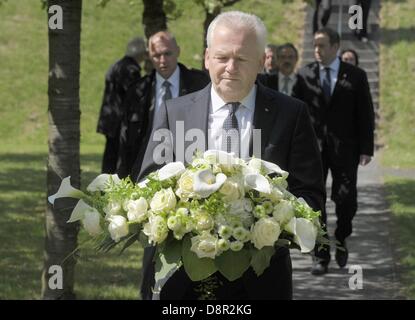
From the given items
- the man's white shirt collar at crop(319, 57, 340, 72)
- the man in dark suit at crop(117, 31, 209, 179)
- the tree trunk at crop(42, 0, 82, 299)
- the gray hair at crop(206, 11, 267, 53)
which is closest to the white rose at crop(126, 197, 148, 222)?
the gray hair at crop(206, 11, 267, 53)

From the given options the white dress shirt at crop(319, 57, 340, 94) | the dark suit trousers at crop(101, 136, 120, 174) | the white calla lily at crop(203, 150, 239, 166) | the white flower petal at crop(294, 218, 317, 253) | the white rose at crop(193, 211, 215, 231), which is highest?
the white dress shirt at crop(319, 57, 340, 94)

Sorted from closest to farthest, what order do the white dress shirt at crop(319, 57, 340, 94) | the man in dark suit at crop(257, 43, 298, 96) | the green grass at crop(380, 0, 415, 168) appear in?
the white dress shirt at crop(319, 57, 340, 94)
the man in dark suit at crop(257, 43, 298, 96)
the green grass at crop(380, 0, 415, 168)

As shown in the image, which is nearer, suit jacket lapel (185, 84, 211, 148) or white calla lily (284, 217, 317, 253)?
white calla lily (284, 217, 317, 253)

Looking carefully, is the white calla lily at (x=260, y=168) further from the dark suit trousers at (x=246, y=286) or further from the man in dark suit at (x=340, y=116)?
the man in dark suit at (x=340, y=116)

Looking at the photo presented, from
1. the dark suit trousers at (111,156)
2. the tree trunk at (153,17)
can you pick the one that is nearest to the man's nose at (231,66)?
the dark suit trousers at (111,156)

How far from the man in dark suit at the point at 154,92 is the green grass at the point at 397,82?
12.3 metres

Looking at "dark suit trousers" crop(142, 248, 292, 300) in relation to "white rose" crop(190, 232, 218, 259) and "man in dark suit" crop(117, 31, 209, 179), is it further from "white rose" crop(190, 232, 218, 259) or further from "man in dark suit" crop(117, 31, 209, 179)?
"man in dark suit" crop(117, 31, 209, 179)

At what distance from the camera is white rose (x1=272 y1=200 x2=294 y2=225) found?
196 inches

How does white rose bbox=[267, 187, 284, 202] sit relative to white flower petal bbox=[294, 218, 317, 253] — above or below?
above

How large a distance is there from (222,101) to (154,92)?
4.65 m

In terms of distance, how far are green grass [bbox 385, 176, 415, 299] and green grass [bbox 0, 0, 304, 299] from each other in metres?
2.98

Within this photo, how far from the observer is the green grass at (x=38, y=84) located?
15.1 metres

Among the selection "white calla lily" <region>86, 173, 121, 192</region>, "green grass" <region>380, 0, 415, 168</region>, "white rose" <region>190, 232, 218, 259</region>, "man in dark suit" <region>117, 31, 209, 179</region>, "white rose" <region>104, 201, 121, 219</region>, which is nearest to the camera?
"white rose" <region>190, 232, 218, 259</region>
